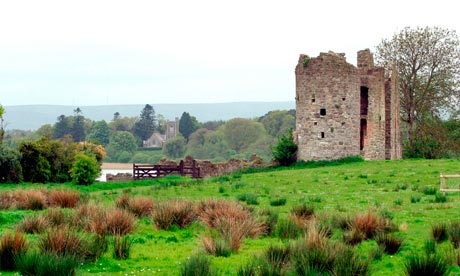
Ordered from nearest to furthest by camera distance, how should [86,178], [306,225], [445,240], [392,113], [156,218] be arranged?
[445,240], [306,225], [156,218], [86,178], [392,113]

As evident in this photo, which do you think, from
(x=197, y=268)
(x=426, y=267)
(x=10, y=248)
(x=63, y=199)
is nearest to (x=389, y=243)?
(x=426, y=267)

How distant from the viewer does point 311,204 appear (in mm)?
19938

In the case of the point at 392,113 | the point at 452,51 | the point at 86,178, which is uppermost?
the point at 452,51

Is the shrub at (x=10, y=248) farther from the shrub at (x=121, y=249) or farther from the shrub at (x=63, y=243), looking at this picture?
the shrub at (x=121, y=249)

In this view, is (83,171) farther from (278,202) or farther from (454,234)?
(454,234)

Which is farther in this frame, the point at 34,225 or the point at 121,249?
the point at 34,225

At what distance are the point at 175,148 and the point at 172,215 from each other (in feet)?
354

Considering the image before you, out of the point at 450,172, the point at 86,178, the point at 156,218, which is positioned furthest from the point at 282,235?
the point at 86,178

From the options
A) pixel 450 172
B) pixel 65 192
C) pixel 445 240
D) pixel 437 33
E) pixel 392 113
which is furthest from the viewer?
pixel 437 33

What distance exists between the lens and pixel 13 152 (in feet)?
127

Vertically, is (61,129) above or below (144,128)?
below

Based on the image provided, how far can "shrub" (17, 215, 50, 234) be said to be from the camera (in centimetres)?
1491

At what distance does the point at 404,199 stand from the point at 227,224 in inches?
358

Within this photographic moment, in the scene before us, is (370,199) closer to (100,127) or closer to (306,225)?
(306,225)
